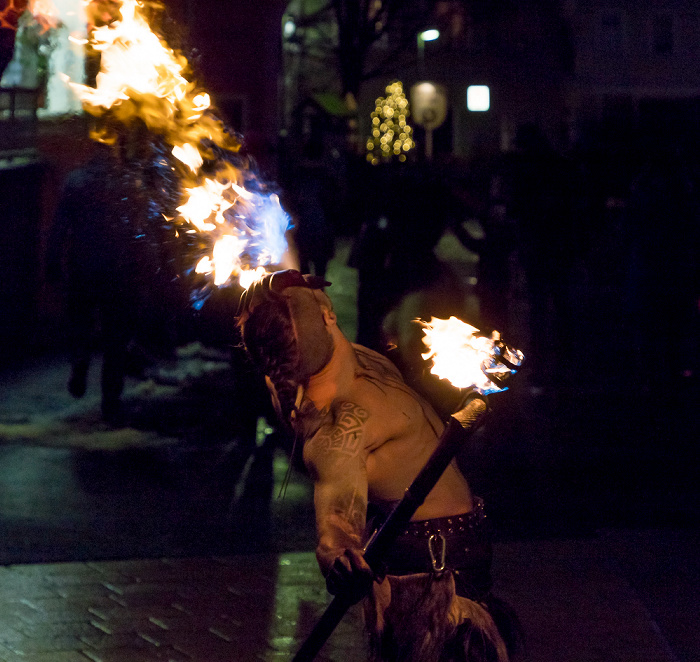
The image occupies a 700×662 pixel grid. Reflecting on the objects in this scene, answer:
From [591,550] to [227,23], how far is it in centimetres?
1229

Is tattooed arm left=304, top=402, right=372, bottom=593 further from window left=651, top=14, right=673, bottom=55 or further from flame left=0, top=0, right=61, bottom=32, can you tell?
window left=651, top=14, right=673, bottom=55

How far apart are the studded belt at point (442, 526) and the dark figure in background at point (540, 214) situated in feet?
20.2

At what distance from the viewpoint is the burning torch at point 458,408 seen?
8.41ft

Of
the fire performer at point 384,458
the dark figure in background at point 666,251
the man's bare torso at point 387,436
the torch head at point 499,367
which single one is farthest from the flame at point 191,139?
the dark figure in background at point 666,251

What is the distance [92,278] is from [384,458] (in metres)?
5.16

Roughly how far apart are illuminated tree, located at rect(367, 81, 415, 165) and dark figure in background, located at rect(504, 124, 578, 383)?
26398 millimetres

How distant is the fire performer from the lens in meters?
2.92

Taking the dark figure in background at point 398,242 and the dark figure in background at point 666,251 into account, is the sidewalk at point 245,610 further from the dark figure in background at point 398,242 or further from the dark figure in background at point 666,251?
the dark figure in background at point 666,251

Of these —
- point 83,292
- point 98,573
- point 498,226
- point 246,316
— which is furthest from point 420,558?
point 498,226

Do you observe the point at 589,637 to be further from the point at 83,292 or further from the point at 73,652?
the point at 83,292

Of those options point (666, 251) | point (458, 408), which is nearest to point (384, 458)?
point (458, 408)

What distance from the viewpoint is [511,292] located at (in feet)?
30.4

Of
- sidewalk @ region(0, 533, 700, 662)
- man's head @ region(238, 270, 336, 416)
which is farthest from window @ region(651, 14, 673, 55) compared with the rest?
man's head @ region(238, 270, 336, 416)

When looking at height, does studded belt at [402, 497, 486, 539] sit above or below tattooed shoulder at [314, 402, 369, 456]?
below
